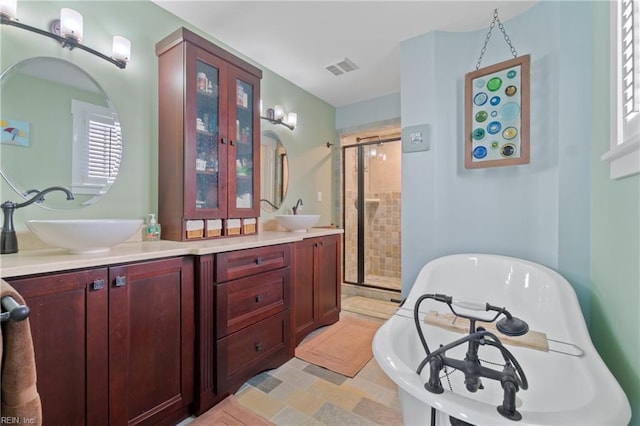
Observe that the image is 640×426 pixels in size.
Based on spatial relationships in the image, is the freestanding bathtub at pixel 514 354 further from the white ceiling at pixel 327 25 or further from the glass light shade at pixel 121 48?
the glass light shade at pixel 121 48

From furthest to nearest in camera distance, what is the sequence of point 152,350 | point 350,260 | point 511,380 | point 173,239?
point 350,260, point 173,239, point 152,350, point 511,380

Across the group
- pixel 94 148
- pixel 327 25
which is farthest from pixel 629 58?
pixel 94 148

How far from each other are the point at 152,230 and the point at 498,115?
2.42m

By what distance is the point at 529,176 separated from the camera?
1.92m

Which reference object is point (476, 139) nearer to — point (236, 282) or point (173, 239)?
point (236, 282)

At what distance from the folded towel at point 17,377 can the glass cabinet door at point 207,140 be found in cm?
116

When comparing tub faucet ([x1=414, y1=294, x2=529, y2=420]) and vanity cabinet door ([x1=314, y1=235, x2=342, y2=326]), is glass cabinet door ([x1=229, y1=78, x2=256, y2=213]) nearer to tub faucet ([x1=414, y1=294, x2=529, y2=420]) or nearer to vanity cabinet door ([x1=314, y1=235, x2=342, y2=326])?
vanity cabinet door ([x1=314, y1=235, x2=342, y2=326])

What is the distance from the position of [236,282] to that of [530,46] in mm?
2490

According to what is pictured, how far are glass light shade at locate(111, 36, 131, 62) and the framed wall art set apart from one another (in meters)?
2.24

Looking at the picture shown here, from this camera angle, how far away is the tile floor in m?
1.50

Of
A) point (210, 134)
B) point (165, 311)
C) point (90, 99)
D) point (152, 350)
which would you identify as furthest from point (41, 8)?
point (152, 350)

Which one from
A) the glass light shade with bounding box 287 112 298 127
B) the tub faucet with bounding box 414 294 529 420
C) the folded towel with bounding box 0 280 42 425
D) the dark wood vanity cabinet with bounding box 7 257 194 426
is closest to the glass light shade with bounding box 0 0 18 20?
the dark wood vanity cabinet with bounding box 7 257 194 426

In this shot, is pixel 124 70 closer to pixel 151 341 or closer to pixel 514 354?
pixel 151 341

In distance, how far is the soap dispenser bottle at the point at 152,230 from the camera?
1.75 metres
